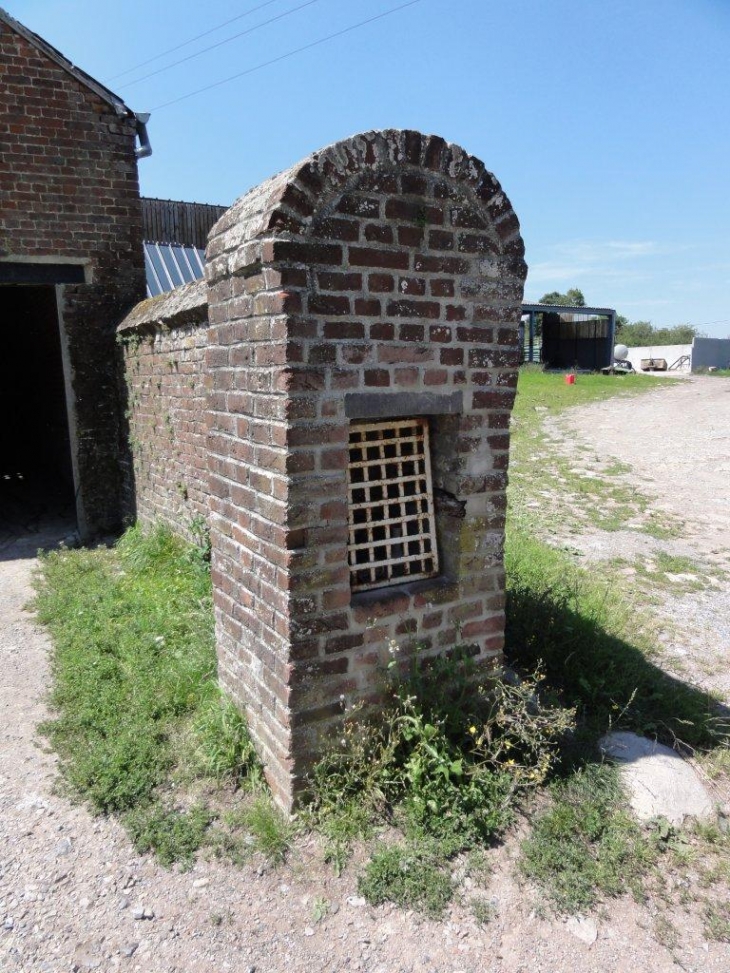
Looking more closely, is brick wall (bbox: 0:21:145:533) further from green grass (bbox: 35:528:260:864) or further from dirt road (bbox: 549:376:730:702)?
dirt road (bbox: 549:376:730:702)

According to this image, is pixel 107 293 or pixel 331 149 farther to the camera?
pixel 107 293

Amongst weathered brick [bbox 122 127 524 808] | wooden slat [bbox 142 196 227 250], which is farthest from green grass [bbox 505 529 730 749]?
wooden slat [bbox 142 196 227 250]

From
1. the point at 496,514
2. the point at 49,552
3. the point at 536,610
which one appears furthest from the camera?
the point at 49,552

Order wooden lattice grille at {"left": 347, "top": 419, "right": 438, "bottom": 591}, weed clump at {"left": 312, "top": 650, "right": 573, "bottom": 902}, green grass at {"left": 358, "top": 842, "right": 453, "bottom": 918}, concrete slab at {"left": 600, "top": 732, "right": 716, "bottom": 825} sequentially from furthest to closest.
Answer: wooden lattice grille at {"left": 347, "top": 419, "right": 438, "bottom": 591}
concrete slab at {"left": 600, "top": 732, "right": 716, "bottom": 825}
weed clump at {"left": 312, "top": 650, "right": 573, "bottom": 902}
green grass at {"left": 358, "top": 842, "right": 453, "bottom": 918}

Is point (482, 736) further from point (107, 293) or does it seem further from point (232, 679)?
point (107, 293)

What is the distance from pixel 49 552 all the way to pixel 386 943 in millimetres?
5506

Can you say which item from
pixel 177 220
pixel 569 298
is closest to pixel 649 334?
pixel 569 298

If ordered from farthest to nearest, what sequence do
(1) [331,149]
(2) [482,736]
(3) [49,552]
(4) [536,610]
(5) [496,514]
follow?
(3) [49,552] < (4) [536,610] < (5) [496,514] < (2) [482,736] < (1) [331,149]

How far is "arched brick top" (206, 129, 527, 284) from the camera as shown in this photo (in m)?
2.40

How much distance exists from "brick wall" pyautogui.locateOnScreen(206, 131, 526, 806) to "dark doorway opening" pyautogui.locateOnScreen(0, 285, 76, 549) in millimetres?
5326

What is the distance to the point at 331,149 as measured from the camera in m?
2.44

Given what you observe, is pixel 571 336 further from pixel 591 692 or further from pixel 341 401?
pixel 341 401

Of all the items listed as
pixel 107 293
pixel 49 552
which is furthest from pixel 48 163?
pixel 49 552

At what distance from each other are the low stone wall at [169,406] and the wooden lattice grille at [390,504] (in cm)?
214
